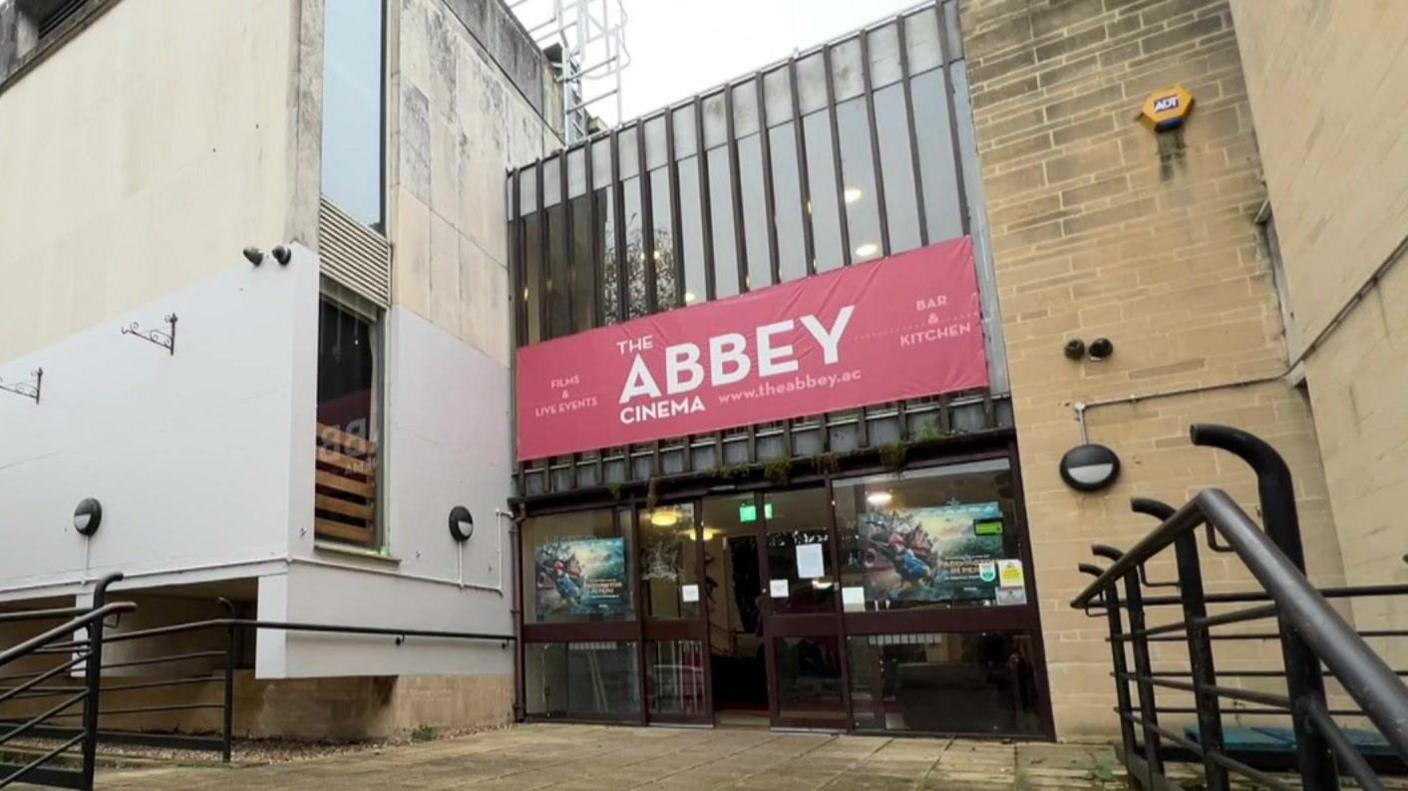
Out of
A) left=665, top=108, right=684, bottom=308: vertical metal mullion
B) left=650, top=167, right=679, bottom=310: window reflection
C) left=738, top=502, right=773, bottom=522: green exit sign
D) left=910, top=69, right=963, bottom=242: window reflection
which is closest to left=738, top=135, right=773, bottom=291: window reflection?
left=665, top=108, right=684, bottom=308: vertical metal mullion

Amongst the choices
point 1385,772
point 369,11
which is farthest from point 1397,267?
point 369,11

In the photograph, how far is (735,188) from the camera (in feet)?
28.6

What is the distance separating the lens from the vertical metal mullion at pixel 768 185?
839 cm

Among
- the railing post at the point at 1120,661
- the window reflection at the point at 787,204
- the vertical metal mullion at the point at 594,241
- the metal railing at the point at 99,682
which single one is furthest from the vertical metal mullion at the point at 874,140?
the metal railing at the point at 99,682

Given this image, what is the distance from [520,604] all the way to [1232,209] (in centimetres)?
740

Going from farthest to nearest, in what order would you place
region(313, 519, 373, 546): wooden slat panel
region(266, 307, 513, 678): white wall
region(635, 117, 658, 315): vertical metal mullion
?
1. region(635, 117, 658, 315): vertical metal mullion
2. region(313, 519, 373, 546): wooden slat panel
3. region(266, 307, 513, 678): white wall

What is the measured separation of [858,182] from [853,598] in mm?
3840

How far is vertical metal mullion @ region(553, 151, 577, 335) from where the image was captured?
31.2 feet

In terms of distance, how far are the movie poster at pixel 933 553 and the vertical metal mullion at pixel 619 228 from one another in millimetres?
3477

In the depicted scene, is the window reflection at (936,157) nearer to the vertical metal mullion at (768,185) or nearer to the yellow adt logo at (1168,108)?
the vertical metal mullion at (768,185)

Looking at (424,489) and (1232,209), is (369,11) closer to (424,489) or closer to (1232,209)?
(424,489)

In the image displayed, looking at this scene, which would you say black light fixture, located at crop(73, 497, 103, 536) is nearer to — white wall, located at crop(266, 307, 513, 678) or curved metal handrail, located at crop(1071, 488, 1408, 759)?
white wall, located at crop(266, 307, 513, 678)

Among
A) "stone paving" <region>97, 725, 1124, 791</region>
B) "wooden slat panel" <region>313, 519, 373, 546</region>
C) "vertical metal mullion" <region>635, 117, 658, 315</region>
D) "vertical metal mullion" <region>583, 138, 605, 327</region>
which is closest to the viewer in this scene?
"stone paving" <region>97, 725, 1124, 791</region>

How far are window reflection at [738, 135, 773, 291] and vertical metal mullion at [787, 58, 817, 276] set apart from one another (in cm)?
39
